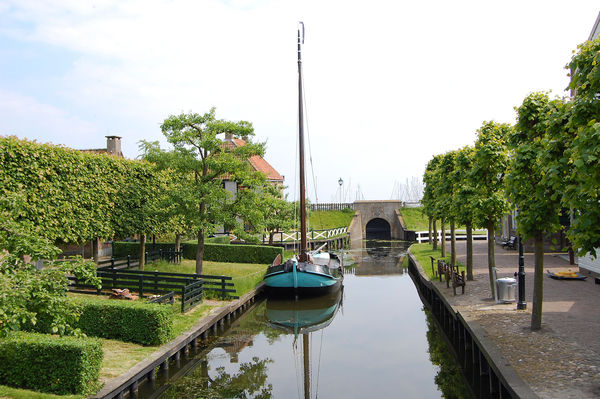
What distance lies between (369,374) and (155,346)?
221 inches

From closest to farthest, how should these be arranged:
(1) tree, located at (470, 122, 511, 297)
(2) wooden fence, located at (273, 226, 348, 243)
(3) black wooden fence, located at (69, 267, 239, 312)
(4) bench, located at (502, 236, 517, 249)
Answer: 1. (1) tree, located at (470, 122, 511, 297)
2. (3) black wooden fence, located at (69, 267, 239, 312)
3. (4) bench, located at (502, 236, 517, 249)
4. (2) wooden fence, located at (273, 226, 348, 243)

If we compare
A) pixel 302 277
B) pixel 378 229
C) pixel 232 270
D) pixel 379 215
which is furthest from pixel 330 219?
pixel 302 277

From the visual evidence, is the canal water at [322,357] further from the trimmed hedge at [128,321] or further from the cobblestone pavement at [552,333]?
the cobblestone pavement at [552,333]

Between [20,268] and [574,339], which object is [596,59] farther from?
[20,268]

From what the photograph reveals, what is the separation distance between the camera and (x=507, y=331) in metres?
11.2

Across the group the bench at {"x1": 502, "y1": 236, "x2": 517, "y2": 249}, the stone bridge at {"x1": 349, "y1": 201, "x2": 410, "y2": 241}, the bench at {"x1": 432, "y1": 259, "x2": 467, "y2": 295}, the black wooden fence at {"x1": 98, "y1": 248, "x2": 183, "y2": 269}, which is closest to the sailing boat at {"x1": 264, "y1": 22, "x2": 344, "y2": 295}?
the bench at {"x1": 432, "y1": 259, "x2": 467, "y2": 295}

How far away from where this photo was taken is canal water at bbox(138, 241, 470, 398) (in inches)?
429

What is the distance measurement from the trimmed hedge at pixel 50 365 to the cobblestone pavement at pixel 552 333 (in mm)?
8016

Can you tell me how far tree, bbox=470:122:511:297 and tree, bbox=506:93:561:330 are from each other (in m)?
3.27

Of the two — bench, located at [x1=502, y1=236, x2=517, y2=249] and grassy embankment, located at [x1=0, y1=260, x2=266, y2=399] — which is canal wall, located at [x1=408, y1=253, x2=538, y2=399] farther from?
bench, located at [x1=502, y1=236, x2=517, y2=249]

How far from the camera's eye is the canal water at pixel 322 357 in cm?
1089

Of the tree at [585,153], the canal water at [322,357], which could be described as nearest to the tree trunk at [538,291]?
the canal water at [322,357]

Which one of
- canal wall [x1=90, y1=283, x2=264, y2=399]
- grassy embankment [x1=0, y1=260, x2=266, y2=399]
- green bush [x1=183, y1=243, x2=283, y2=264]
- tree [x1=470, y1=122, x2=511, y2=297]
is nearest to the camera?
grassy embankment [x1=0, y1=260, x2=266, y2=399]

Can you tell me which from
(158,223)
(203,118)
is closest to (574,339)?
(203,118)
